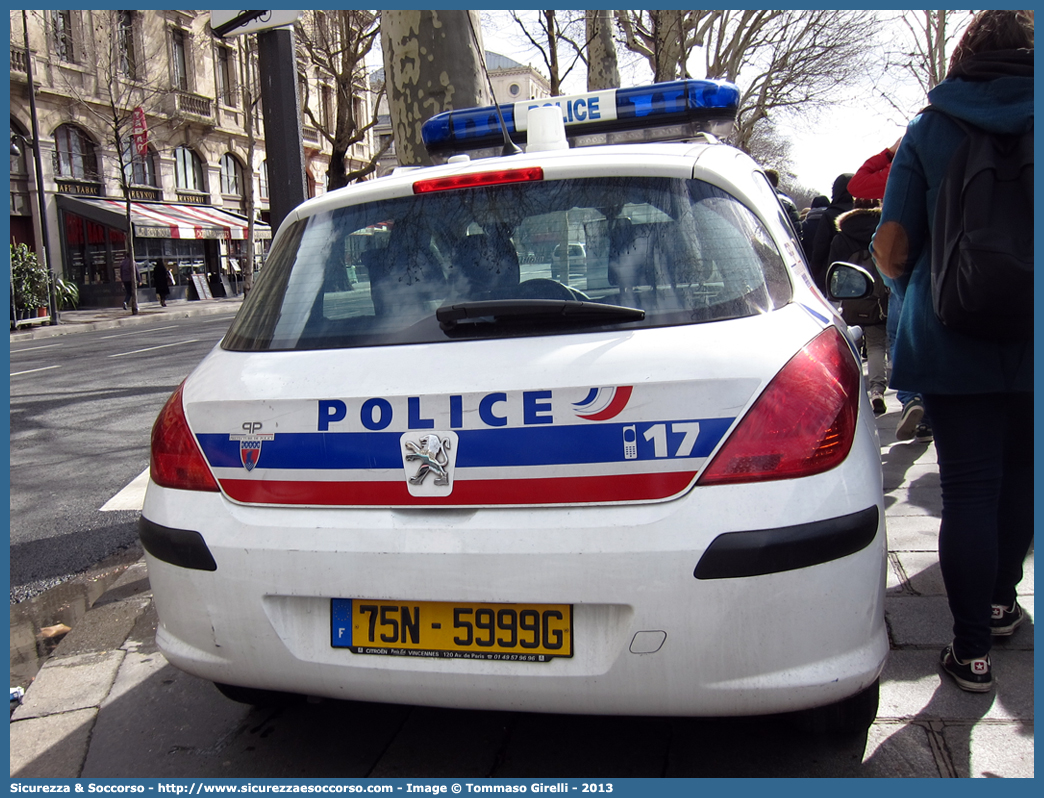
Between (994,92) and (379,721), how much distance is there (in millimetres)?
2400

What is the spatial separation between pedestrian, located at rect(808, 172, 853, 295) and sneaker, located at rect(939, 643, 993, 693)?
4432 millimetres

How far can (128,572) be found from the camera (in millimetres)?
4324

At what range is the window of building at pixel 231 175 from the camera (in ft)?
128

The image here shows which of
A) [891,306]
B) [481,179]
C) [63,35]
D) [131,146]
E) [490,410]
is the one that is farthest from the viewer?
[131,146]

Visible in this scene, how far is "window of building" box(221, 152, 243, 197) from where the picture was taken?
39125mm

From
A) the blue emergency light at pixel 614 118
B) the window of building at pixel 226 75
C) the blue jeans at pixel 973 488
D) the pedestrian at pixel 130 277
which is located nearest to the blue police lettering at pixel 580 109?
the blue emergency light at pixel 614 118

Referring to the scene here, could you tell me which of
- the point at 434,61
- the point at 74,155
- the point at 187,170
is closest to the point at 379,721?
the point at 434,61

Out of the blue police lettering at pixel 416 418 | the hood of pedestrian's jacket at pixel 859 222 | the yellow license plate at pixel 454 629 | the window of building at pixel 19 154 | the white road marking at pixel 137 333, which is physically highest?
the window of building at pixel 19 154

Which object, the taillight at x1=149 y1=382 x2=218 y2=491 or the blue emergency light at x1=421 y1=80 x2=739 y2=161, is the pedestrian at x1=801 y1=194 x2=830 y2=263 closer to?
the blue emergency light at x1=421 y1=80 x2=739 y2=161

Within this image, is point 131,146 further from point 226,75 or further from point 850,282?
point 850,282

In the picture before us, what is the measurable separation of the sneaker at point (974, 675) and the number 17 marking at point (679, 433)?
1.32 m

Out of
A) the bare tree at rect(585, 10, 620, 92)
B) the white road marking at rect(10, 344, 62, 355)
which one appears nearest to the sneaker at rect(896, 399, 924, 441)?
the bare tree at rect(585, 10, 620, 92)

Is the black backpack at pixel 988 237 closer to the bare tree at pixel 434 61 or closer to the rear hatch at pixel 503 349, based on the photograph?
the rear hatch at pixel 503 349

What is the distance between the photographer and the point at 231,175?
39.8m
